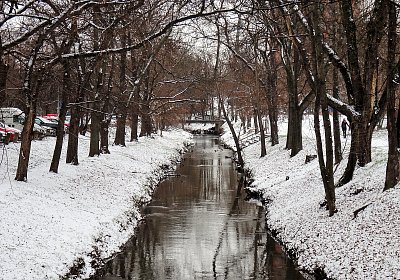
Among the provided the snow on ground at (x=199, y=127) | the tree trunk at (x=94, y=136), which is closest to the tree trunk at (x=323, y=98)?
the tree trunk at (x=94, y=136)

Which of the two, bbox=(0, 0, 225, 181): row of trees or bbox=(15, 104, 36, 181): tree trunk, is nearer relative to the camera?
bbox=(0, 0, 225, 181): row of trees

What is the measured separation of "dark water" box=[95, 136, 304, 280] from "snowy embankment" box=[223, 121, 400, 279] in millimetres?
694

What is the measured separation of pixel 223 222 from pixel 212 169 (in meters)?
18.2

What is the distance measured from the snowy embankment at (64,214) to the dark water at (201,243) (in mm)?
700

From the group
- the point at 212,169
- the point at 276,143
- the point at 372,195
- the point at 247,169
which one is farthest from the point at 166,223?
the point at 276,143

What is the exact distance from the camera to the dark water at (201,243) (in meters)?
13.2


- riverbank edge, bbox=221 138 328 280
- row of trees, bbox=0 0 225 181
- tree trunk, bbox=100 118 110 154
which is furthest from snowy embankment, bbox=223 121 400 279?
tree trunk, bbox=100 118 110 154

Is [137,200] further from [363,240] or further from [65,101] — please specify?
[363,240]

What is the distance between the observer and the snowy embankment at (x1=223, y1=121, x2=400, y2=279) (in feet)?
36.0

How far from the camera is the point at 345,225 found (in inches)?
529

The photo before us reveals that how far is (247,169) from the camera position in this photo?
34594mm

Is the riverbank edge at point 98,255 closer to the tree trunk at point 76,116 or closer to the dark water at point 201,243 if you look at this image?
the dark water at point 201,243

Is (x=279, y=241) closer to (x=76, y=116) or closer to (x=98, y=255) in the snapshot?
(x=98, y=255)

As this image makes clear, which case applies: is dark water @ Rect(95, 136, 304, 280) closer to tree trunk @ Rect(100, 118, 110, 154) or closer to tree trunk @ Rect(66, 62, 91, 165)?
tree trunk @ Rect(66, 62, 91, 165)
